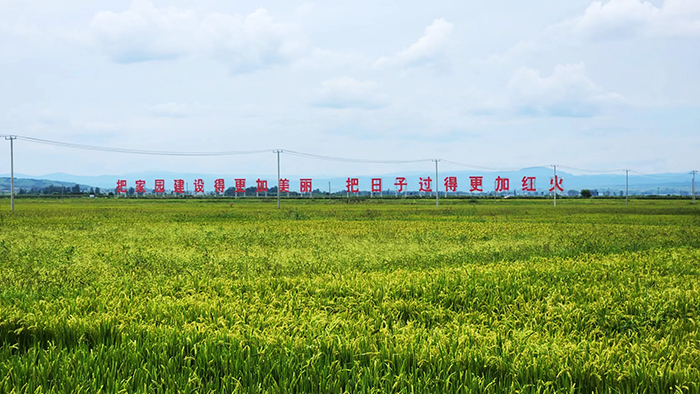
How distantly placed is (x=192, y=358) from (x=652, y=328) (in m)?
5.21

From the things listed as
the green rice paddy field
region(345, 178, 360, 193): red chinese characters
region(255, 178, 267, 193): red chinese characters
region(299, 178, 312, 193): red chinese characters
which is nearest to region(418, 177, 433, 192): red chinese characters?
region(345, 178, 360, 193): red chinese characters

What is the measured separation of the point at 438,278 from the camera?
8.67m

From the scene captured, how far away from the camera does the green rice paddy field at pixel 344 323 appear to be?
4.26m

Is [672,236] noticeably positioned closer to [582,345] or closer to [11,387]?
[582,345]

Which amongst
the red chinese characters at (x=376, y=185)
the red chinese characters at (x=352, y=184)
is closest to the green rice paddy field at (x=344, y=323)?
the red chinese characters at (x=352, y=184)

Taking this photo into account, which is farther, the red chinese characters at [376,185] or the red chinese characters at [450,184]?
the red chinese characters at [376,185]

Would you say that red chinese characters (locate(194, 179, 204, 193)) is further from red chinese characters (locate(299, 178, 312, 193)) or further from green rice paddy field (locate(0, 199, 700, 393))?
green rice paddy field (locate(0, 199, 700, 393))

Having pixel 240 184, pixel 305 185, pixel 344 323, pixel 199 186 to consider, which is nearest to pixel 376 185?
pixel 305 185

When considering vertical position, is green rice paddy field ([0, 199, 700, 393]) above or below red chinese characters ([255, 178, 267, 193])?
below

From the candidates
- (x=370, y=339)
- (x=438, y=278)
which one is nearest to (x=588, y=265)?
(x=438, y=278)

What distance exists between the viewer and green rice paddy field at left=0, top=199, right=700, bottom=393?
168 inches

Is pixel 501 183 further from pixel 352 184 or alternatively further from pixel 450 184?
pixel 352 184

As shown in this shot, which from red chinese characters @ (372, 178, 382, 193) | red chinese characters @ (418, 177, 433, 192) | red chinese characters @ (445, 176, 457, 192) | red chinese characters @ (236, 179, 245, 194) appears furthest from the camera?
red chinese characters @ (372, 178, 382, 193)

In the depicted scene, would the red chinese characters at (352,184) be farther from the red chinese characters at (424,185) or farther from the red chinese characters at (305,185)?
the red chinese characters at (424,185)
